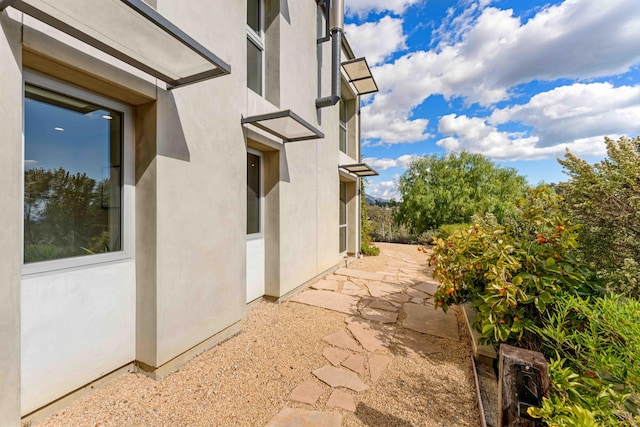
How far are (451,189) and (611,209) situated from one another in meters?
12.9

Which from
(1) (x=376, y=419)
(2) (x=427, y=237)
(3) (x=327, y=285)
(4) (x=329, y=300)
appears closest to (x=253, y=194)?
(4) (x=329, y=300)

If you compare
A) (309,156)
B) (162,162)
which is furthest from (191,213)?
(309,156)

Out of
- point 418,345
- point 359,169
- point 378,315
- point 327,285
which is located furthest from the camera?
point 359,169

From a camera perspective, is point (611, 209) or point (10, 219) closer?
point (10, 219)

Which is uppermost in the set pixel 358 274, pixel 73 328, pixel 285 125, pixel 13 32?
pixel 285 125

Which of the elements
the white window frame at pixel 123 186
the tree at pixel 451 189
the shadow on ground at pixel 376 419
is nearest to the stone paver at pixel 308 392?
the shadow on ground at pixel 376 419

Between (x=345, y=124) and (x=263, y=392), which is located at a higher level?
(x=345, y=124)

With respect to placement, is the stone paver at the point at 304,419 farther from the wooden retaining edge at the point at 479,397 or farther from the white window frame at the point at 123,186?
the white window frame at the point at 123,186

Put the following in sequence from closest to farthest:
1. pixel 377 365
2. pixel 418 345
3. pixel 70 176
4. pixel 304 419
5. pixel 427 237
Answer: pixel 304 419 → pixel 70 176 → pixel 377 365 → pixel 418 345 → pixel 427 237

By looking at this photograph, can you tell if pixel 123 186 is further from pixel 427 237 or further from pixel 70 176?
pixel 427 237

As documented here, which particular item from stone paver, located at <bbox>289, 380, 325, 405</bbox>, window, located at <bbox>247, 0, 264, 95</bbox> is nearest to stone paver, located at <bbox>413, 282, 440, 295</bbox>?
stone paver, located at <bbox>289, 380, 325, 405</bbox>

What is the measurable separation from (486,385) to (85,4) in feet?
15.4

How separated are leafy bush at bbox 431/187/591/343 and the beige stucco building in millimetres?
2954

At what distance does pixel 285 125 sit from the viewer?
13.1ft
